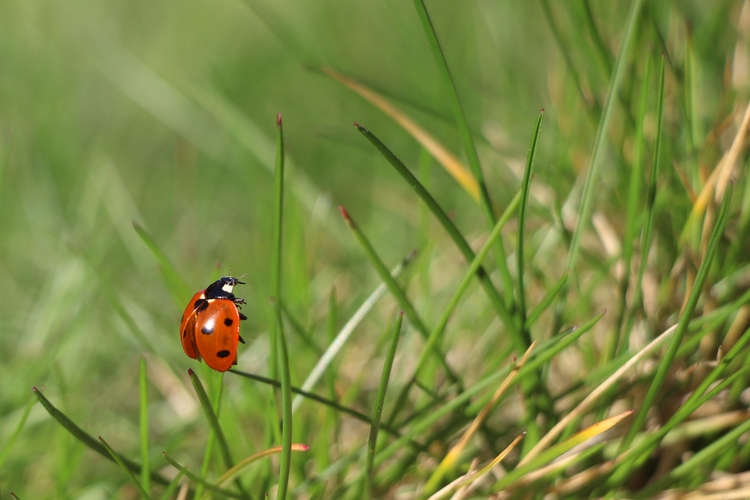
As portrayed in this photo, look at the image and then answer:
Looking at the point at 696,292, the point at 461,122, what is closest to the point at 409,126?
the point at 461,122

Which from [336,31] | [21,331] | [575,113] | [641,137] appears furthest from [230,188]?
[641,137]

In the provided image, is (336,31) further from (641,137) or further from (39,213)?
(641,137)

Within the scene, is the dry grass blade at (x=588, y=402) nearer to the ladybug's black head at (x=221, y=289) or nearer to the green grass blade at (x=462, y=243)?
the green grass blade at (x=462, y=243)

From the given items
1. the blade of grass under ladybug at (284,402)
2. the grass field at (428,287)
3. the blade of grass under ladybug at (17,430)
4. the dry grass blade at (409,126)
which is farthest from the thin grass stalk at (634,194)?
the blade of grass under ladybug at (17,430)

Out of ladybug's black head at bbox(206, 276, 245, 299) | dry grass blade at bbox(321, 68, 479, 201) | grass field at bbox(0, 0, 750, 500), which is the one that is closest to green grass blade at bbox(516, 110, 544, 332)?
grass field at bbox(0, 0, 750, 500)

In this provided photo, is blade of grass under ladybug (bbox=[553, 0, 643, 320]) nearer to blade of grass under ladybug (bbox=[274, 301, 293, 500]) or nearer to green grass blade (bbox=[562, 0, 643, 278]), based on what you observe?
green grass blade (bbox=[562, 0, 643, 278])

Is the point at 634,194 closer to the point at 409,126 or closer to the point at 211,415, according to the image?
the point at 409,126

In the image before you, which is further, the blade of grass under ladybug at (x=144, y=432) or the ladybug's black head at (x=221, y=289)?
the ladybug's black head at (x=221, y=289)

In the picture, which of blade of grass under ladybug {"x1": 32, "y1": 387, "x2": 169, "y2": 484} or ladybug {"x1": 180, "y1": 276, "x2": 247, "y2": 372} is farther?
ladybug {"x1": 180, "y1": 276, "x2": 247, "y2": 372}
